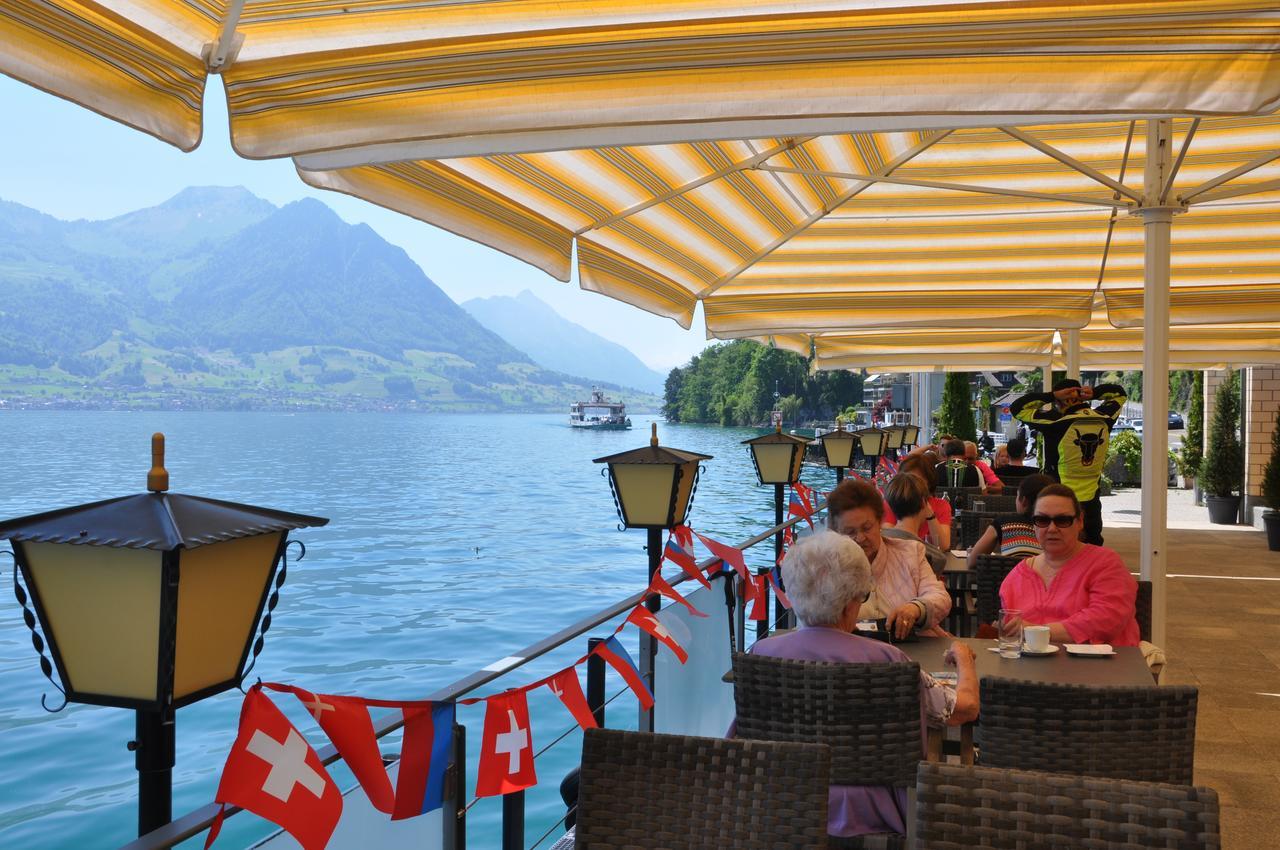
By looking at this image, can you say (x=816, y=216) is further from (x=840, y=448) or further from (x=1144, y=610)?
(x=840, y=448)

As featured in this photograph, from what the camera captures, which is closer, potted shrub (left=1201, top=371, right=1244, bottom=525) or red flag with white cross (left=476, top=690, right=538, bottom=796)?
red flag with white cross (left=476, top=690, right=538, bottom=796)

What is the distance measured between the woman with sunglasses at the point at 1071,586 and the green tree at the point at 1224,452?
12.2 metres

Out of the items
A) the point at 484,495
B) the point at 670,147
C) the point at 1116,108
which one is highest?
the point at 670,147

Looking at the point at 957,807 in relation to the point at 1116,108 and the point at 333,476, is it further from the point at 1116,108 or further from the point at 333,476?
the point at 333,476

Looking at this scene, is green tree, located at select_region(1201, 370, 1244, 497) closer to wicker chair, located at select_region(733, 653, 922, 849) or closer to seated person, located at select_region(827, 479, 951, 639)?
seated person, located at select_region(827, 479, 951, 639)

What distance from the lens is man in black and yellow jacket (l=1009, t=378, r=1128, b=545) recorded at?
226 inches

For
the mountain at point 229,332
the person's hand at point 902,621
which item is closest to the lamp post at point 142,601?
the person's hand at point 902,621

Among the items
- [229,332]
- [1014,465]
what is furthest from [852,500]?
[229,332]

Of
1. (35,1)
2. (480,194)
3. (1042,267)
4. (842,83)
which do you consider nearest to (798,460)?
(1042,267)

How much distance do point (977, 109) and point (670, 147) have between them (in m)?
2.03

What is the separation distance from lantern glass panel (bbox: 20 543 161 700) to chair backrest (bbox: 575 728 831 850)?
786 millimetres

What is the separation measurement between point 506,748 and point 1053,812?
1.14 meters

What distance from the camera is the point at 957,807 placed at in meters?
1.79

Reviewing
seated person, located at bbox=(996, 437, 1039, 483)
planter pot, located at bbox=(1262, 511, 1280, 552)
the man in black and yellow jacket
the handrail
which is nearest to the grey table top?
the handrail
